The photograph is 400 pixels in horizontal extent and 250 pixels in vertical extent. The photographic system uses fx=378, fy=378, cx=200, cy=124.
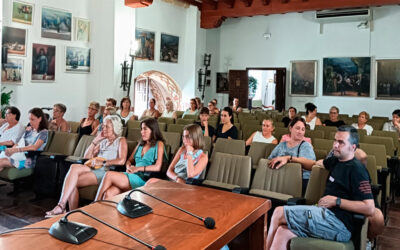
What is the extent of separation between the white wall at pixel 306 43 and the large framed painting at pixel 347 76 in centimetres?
17

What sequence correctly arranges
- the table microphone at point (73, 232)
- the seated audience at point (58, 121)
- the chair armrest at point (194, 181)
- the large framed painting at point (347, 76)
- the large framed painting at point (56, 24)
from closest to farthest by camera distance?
the table microphone at point (73, 232)
the chair armrest at point (194, 181)
the seated audience at point (58, 121)
the large framed painting at point (56, 24)
the large framed painting at point (347, 76)

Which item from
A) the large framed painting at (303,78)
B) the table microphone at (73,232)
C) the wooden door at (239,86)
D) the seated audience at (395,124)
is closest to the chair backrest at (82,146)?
the table microphone at (73,232)

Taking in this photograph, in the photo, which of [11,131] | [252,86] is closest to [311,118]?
[11,131]

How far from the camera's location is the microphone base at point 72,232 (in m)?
1.86

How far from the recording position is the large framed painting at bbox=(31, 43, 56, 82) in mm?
8898

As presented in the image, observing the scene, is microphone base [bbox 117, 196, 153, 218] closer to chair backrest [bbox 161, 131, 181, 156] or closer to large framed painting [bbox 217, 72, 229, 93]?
chair backrest [bbox 161, 131, 181, 156]

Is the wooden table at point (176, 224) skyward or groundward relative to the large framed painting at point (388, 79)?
groundward

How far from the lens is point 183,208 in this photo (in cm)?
246

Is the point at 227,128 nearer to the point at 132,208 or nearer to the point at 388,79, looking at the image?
the point at 132,208

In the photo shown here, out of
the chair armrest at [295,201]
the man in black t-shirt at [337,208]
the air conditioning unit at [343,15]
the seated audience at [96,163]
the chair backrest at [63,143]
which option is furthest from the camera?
the air conditioning unit at [343,15]

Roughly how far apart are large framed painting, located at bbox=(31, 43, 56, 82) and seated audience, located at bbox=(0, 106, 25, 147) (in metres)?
3.22

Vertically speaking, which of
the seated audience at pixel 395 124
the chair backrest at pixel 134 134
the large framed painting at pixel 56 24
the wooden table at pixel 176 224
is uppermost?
the large framed painting at pixel 56 24

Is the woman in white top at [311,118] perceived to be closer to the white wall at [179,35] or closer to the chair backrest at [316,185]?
the chair backrest at [316,185]

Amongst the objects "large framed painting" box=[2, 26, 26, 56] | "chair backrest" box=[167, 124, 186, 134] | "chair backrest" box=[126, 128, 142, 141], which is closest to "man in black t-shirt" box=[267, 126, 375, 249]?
"chair backrest" box=[126, 128, 142, 141]
